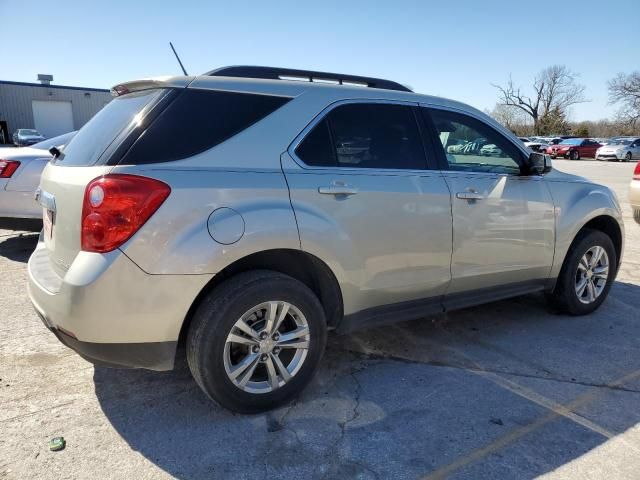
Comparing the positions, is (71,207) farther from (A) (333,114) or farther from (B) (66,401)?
(A) (333,114)

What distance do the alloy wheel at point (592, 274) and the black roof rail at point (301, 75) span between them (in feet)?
7.60

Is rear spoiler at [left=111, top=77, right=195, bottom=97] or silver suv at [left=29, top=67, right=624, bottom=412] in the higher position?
rear spoiler at [left=111, top=77, right=195, bottom=97]

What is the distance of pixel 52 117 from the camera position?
4522 cm

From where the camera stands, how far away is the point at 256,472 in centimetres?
236

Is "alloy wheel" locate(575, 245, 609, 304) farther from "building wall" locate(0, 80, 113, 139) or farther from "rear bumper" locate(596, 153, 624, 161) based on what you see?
"building wall" locate(0, 80, 113, 139)

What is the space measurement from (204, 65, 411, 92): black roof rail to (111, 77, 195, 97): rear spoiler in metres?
0.26

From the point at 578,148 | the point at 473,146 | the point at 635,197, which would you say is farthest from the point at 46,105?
the point at 473,146

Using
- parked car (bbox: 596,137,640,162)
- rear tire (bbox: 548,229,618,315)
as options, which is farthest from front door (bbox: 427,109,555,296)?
parked car (bbox: 596,137,640,162)

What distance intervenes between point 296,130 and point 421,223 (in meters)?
1.02

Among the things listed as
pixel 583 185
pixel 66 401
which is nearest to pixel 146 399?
pixel 66 401

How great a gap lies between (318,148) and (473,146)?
1452 mm

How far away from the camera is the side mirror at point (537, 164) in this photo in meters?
3.86

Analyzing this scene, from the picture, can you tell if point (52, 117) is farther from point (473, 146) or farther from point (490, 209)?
point (490, 209)

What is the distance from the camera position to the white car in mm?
5770
